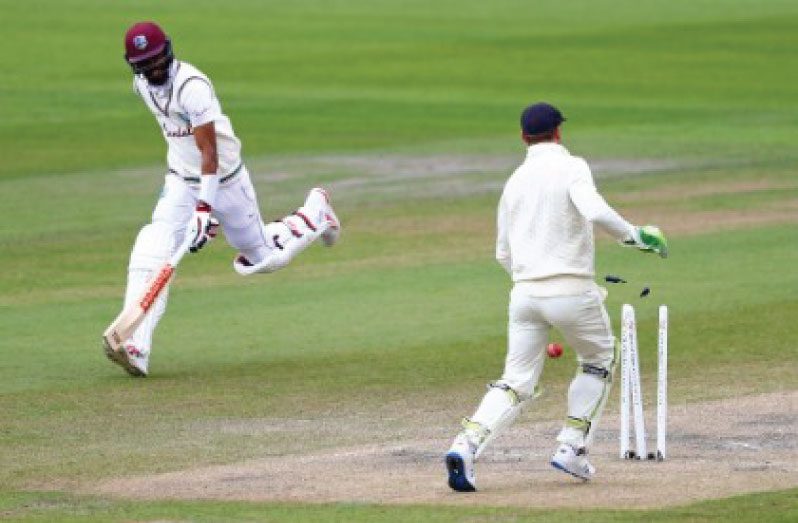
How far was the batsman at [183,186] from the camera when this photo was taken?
1321cm

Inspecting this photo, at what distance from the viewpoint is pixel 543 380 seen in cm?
1320

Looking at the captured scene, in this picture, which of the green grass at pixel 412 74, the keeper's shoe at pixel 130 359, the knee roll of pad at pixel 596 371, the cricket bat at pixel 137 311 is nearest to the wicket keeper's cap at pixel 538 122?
the knee roll of pad at pixel 596 371

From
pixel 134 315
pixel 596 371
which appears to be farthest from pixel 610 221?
pixel 134 315

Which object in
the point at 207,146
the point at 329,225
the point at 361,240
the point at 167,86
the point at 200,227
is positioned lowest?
the point at 361,240

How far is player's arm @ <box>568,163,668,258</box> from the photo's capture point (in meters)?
Answer: 9.68

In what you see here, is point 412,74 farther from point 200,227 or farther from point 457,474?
point 457,474

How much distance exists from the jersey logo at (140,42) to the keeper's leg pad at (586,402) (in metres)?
3.99

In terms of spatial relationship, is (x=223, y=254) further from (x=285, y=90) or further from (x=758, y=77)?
(x=758, y=77)

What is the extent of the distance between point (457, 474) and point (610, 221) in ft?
4.07

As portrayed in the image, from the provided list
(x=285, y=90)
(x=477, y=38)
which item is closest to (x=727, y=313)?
(x=285, y=90)

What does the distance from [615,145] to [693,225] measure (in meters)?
6.02

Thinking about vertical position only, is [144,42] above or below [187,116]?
above

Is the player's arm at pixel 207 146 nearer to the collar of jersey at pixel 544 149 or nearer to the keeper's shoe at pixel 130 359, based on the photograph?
the keeper's shoe at pixel 130 359

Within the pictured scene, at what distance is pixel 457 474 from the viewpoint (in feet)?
31.9
